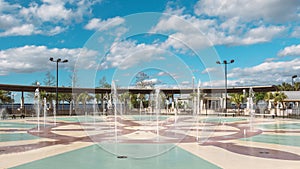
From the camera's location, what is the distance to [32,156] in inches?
368

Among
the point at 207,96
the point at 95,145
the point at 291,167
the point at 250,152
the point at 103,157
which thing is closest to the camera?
the point at 291,167

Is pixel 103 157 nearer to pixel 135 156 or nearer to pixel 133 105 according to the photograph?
pixel 135 156

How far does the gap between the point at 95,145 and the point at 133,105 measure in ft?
134

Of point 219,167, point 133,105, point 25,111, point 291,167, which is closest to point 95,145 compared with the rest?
point 219,167

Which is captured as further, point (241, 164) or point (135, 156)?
point (135, 156)

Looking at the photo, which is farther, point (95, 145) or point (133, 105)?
point (133, 105)

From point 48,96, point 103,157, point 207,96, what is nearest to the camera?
point 103,157

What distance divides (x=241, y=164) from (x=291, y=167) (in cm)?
123

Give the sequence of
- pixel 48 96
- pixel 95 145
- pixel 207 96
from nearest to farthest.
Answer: pixel 95 145 < pixel 48 96 < pixel 207 96

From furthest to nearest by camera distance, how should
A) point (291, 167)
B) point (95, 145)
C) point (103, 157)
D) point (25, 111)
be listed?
1. point (25, 111)
2. point (95, 145)
3. point (103, 157)
4. point (291, 167)

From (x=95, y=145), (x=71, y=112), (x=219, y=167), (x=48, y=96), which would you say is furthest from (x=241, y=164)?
(x=48, y=96)

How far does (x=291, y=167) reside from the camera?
25.6 ft

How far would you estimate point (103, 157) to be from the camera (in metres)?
9.26

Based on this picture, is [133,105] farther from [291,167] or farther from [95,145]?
[291,167]
